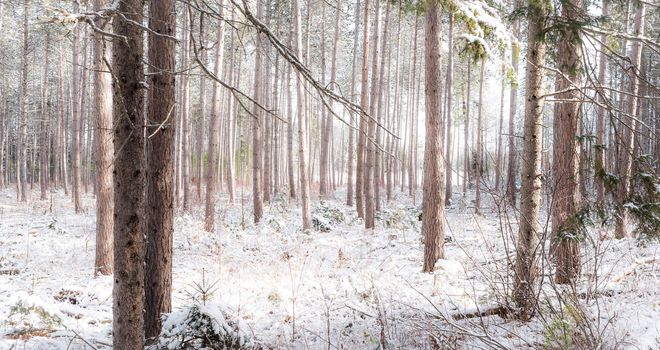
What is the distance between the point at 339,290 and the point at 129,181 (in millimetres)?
3749

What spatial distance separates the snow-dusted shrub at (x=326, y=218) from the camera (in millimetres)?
11445

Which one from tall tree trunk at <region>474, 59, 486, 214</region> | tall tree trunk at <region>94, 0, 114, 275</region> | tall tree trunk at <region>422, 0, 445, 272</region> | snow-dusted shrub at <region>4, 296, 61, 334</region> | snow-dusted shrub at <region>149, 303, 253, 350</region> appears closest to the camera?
tall tree trunk at <region>474, 59, 486, 214</region>

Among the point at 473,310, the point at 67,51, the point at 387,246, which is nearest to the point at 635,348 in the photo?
the point at 473,310

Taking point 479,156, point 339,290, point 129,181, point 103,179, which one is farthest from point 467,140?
point 129,181

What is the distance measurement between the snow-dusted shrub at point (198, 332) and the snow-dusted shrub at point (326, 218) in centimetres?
751

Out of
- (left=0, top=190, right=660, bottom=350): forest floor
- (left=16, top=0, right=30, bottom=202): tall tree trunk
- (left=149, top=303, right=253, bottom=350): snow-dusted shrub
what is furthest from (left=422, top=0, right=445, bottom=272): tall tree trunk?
(left=16, top=0, right=30, bottom=202): tall tree trunk

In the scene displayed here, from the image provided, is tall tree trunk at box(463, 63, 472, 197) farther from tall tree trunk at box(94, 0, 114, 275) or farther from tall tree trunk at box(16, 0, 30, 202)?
tall tree trunk at box(16, 0, 30, 202)

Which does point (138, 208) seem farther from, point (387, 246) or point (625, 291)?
point (387, 246)

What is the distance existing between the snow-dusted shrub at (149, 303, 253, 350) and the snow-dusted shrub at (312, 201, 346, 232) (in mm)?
7507

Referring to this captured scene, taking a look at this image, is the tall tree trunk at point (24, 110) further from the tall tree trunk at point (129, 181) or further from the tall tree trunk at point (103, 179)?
the tall tree trunk at point (129, 181)

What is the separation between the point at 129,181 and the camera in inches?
104

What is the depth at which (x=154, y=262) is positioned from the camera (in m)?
3.99

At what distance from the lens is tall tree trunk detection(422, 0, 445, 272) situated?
6.59 meters

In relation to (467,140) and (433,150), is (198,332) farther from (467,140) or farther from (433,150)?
(467,140)
